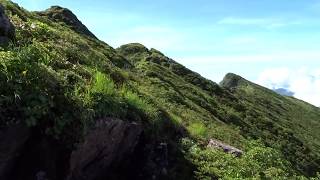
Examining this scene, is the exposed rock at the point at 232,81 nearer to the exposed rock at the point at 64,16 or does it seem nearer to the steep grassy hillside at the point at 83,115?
the exposed rock at the point at 64,16

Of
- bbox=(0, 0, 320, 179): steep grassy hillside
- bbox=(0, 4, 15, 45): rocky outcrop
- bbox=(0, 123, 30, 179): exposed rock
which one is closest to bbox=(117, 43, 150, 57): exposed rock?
bbox=(0, 0, 320, 179): steep grassy hillside

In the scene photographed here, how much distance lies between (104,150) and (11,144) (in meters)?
3.27

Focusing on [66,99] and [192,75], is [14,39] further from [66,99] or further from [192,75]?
[192,75]

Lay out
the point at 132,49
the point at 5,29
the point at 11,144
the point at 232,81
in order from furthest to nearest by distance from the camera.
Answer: the point at 232,81 < the point at 132,49 < the point at 5,29 < the point at 11,144

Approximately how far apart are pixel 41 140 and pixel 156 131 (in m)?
5.37

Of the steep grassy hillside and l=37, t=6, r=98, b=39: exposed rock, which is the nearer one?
the steep grassy hillside

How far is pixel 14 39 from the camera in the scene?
16.4 metres

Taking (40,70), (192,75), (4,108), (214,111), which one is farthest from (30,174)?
(192,75)

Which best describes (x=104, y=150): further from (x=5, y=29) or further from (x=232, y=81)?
(x=232, y=81)

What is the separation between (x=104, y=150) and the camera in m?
14.9

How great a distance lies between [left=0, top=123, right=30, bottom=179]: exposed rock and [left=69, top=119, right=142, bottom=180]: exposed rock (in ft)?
4.85

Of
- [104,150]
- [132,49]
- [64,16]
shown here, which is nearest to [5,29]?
[104,150]

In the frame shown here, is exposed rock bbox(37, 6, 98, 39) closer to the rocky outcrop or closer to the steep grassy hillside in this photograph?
the steep grassy hillside

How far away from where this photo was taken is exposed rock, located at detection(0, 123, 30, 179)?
12110 mm
